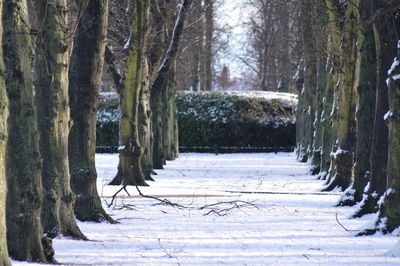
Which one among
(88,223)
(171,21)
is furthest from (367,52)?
(171,21)

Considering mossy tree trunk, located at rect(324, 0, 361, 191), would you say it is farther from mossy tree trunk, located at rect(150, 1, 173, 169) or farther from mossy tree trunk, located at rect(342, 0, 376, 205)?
mossy tree trunk, located at rect(150, 1, 173, 169)

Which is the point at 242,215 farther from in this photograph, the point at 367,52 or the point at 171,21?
the point at 171,21

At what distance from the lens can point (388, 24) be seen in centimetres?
1201

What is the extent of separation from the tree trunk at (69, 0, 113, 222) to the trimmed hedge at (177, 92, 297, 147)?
34506mm

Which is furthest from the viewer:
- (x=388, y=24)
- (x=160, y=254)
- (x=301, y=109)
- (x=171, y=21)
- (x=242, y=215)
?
(x=301, y=109)

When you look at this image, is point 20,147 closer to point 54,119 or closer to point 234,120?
point 54,119

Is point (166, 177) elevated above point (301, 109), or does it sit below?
below

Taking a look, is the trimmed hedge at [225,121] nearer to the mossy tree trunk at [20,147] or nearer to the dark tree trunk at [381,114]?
the dark tree trunk at [381,114]

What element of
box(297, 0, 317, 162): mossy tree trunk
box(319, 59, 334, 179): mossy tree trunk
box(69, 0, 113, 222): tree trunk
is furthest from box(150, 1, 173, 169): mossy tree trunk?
box(69, 0, 113, 222): tree trunk

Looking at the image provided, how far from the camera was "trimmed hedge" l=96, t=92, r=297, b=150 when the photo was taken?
47094 millimetres

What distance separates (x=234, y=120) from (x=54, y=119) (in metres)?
37.2

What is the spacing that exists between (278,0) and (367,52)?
1808 cm

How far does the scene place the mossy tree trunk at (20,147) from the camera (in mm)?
7965

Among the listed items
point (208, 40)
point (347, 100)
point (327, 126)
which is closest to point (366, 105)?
point (347, 100)
